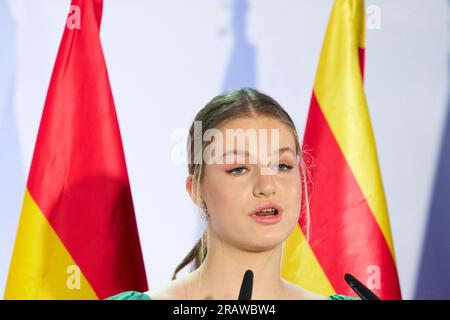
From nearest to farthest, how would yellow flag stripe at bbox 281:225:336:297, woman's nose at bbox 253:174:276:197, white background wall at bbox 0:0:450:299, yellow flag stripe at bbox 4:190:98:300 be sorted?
woman's nose at bbox 253:174:276:197
yellow flag stripe at bbox 4:190:98:300
yellow flag stripe at bbox 281:225:336:297
white background wall at bbox 0:0:450:299

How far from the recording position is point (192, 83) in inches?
84.7

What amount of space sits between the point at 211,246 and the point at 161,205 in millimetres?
877

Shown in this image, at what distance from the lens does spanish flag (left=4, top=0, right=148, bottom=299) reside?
1.75 meters

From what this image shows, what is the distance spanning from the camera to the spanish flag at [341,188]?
1.87 meters

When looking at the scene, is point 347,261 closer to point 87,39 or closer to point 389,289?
point 389,289

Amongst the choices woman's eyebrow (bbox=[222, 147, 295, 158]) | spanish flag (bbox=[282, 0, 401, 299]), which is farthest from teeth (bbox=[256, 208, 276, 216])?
spanish flag (bbox=[282, 0, 401, 299])

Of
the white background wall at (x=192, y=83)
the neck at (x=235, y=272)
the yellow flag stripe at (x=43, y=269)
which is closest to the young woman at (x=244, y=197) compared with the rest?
the neck at (x=235, y=272)

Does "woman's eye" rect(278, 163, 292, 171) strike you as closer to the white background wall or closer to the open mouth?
→ the open mouth

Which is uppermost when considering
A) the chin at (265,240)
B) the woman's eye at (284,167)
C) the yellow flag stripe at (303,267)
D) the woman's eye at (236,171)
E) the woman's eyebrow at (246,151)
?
the woman's eyebrow at (246,151)

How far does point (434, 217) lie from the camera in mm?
2203

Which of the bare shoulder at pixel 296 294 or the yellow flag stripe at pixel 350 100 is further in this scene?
the yellow flag stripe at pixel 350 100

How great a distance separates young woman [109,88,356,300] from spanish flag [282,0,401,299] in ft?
2.05

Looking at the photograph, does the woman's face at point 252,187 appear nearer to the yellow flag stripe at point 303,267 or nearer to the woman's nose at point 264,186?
the woman's nose at point 264,186
